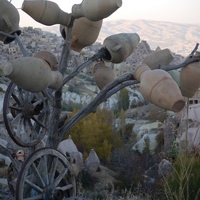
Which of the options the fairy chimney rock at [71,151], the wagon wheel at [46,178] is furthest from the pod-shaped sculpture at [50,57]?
the fairy chimney rock at [71,151]

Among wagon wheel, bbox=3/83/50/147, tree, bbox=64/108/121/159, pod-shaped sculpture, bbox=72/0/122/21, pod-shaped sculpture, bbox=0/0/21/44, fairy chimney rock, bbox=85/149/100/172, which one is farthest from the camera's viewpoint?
tree, bbox=64/108/121/159

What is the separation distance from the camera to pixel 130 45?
4219 millimetres

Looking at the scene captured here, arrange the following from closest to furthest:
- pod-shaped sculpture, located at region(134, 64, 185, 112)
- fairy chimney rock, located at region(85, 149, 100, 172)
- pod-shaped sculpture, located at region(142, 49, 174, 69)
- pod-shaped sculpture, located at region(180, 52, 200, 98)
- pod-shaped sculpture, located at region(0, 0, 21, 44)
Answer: pod-shaped sculpture, located at region(134, 64, 185, 112)
pod-shaped sculpture, located at region(180, 52, 200, 98)
pod-shaped sculpture, located at region(0, 0, 21, 44)
pod-shaped sculpture, located at region(142, 49, 174, 69)
fairy chimney rock, located at region(85, 149, 100, 172)

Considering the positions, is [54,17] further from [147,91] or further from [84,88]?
[84,88]

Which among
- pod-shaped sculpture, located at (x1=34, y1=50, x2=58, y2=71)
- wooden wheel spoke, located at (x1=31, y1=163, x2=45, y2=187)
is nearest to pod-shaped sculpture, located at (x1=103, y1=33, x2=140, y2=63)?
pod-shaped sculpture, located at (x1=34, y1=50, x2=58, y2=71)

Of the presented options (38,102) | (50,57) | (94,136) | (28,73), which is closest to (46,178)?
(38,102)

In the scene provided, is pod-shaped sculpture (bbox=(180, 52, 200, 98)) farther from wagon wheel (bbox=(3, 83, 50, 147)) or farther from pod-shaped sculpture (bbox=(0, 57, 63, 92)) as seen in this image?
wagon wheel (bbox=(3, 83, 50, 147))

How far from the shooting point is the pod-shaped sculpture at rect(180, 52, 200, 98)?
12.1 feet

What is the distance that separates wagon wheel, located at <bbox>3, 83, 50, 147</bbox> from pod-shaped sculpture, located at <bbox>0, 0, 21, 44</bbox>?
0.55m

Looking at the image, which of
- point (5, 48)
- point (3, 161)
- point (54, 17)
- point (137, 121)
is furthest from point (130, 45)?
point (5, 48)

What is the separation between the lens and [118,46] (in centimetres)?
411

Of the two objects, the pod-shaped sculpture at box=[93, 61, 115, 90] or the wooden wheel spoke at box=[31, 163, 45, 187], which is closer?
the wooden wheel spoke at box=[31, 163, 45, 187]

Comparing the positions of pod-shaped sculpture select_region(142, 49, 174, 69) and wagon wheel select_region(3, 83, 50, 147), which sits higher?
pod-shaped sculpture select_region(142, 49, 174, 69)

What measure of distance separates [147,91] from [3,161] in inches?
303
